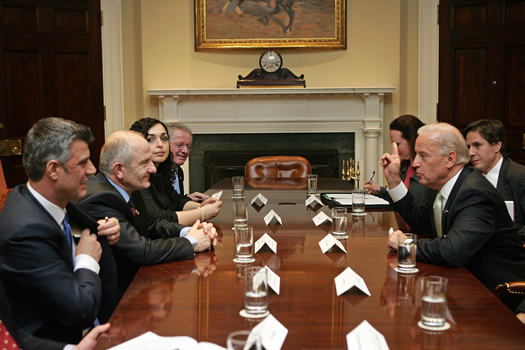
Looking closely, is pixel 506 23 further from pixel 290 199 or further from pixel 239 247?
pixel 239 247

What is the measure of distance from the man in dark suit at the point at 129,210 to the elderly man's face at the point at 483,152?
6.30 ft

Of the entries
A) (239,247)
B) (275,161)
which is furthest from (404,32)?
(239,247)

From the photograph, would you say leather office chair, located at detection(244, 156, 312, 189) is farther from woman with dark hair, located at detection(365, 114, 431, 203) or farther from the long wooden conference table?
the long wooden conference table

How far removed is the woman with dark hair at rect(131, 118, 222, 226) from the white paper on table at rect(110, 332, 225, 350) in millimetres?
1559

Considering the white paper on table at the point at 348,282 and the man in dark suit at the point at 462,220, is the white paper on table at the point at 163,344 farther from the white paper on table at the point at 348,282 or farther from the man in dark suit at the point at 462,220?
the man in dark suit at the point at 462,220

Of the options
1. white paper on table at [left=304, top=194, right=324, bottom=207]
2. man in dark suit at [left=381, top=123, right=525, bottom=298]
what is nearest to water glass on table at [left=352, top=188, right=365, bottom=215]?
white paper on table at [left=304, top=194, right=324, bottom=207]

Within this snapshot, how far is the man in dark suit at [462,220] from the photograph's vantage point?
1925 mm

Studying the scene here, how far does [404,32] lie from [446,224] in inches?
202

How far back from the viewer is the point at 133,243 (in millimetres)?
1995

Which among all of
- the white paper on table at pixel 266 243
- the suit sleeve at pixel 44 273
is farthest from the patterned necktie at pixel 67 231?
the white paper on table at pixel 266 243

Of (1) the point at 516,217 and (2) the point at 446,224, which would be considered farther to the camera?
(1) the point at 516,217

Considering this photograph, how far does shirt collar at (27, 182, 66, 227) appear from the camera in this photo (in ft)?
5.54

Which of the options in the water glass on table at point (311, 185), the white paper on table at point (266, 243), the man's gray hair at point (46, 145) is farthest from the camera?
the water glass on table at point (311, 185)

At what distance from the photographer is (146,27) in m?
6.60
